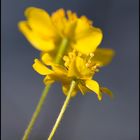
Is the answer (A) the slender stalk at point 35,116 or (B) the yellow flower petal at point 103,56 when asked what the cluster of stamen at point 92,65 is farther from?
(A) the slender stalk at point 35,116

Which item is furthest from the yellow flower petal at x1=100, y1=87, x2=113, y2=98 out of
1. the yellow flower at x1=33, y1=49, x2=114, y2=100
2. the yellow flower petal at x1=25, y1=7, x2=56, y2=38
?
the yellow flower petal at x1=25, y1=7, x2=56, y2=38

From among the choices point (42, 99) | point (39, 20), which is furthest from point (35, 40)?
point (42, 99)

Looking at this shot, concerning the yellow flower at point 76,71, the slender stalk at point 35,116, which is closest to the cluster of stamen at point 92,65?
the yellow flower at point 76,71

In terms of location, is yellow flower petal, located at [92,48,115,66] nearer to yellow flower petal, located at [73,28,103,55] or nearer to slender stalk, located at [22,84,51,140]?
yellow flower petal, located at [73,28,103,55]
